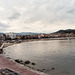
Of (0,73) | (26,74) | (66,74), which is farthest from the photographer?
(66,74)

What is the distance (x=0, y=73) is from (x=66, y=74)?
1017 cm

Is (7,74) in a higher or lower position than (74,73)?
higher

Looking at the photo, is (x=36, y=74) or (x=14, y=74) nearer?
(x=14, y=74)

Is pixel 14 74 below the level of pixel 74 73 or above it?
above

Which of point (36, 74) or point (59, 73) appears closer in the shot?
point (36, 74)

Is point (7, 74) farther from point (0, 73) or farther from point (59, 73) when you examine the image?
point (59, 73)

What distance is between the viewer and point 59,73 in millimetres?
16656

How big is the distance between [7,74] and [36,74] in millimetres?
4652

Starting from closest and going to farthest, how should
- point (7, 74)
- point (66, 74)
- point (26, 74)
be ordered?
point (7, 74)
point (26, 74)
point (66, 74)

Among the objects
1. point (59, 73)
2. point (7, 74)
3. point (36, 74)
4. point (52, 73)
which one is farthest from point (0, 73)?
point (59, 73)

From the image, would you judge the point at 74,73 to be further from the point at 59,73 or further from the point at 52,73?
the point at 52,73

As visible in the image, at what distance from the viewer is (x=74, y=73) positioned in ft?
53.9

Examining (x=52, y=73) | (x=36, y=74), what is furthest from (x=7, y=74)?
(x=52, y=73)

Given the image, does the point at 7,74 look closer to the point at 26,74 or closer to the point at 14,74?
the point at 14,74
